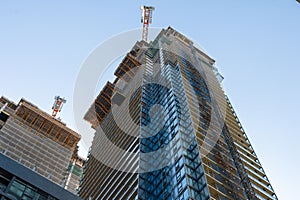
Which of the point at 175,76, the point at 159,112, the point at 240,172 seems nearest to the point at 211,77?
the point at 175,76

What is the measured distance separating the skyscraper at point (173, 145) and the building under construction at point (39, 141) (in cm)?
1087

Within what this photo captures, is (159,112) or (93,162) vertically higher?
(159,112)

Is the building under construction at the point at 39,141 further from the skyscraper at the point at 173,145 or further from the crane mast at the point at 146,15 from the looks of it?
the crane mast at the point at 146,15

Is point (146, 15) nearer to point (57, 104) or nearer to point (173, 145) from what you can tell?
point (57, 104)

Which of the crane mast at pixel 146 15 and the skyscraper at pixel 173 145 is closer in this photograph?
the skyscraper at pixel 173 145

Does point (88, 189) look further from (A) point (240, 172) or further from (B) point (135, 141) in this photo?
(A) point (240, 172)

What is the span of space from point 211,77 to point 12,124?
4086 centimetres

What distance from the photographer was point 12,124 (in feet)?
271

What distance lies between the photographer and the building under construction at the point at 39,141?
74000 millimetres

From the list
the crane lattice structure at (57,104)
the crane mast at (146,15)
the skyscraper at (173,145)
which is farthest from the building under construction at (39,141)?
the crane mast at (146,15)

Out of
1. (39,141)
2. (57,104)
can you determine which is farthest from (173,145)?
(57,104)

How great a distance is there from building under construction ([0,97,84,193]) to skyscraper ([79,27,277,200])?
35.7 feet

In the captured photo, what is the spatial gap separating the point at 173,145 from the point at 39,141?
152 ft

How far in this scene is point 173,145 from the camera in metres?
44.2
